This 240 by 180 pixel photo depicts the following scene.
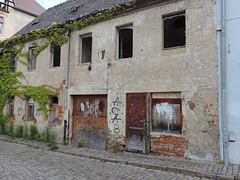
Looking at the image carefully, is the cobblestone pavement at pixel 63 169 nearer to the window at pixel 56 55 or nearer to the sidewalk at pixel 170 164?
the sidewalk at pixel 170 164

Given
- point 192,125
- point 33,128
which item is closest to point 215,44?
point 192,125

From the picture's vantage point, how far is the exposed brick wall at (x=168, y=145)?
6.56 m

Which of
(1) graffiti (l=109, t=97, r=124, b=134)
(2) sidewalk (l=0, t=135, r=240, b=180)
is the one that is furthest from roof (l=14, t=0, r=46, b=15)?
(2) sidewalk (l=0, t=135, r=240, b=180)

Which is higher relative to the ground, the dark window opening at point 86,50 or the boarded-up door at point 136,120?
the dark window opening at point 86,50

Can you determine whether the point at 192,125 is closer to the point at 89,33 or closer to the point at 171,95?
the point at 171,95

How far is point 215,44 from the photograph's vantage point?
6.20 meters

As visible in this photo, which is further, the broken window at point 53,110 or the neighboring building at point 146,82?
the broken window at point 53,110

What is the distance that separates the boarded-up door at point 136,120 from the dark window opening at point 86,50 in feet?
10.9

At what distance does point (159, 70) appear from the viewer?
7141mm

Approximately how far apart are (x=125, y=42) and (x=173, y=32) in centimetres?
214

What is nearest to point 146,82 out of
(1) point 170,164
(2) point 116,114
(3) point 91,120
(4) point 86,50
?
(2) point 116,114

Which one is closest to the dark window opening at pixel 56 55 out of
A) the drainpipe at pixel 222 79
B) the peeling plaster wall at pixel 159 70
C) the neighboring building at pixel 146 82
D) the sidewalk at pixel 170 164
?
the neighboring building at pixel 146 82

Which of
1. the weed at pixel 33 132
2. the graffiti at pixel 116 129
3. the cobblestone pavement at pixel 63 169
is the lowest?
the cobblestone pavement at pixel 63 169

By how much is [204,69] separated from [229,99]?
1193mm
